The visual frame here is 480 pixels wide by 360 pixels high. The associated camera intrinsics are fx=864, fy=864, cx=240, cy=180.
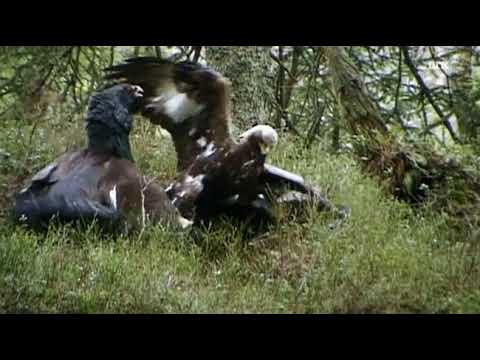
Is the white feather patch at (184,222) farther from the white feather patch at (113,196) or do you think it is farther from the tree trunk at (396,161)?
the tree trunk at (396,161)

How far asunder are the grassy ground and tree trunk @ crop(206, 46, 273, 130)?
0.96 meters

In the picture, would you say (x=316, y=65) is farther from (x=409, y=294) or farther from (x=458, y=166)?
(x=409, y=294)

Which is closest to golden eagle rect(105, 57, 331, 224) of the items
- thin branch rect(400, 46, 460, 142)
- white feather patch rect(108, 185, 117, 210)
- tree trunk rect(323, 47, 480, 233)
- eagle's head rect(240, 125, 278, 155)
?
eagle's head rect(240, 125, 278, 155)

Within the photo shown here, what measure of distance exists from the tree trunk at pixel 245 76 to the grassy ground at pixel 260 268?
957 millimetres

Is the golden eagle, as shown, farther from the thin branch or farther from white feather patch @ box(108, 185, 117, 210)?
the thin branch

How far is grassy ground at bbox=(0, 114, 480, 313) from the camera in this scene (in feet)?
12.0

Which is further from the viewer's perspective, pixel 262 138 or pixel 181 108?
pixel 181 108

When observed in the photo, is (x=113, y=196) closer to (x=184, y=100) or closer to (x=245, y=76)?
(x=184, y=100)

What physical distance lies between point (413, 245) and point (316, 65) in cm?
194

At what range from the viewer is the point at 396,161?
472 centimetres

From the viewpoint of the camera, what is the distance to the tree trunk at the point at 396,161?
432 cm

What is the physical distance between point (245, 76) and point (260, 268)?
160 centimetres

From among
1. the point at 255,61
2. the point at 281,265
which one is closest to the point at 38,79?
the point at 255,61

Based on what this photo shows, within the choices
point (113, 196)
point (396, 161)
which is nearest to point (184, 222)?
point (113, 196)
